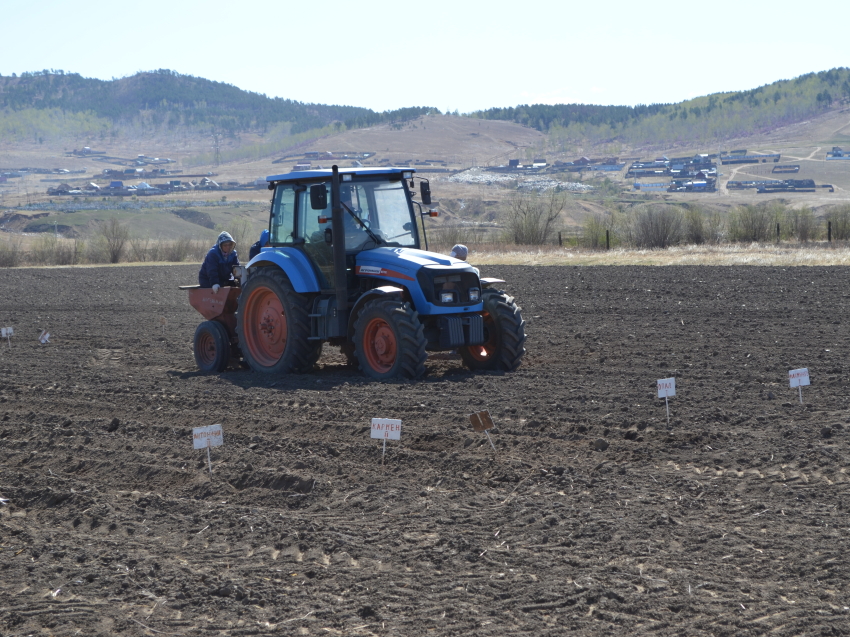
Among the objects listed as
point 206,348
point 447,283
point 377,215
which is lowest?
point 206,348

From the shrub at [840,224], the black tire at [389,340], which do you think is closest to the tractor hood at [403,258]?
the black tire at [389,340]

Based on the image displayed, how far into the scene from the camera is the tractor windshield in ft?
34.9

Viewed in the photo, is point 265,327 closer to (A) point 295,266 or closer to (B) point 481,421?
(A) point 295,266

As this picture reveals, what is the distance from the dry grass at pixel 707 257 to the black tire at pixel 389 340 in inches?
733

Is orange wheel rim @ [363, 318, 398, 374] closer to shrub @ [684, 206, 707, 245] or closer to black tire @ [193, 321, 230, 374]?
black tire @ [193, 321, 230, 374]

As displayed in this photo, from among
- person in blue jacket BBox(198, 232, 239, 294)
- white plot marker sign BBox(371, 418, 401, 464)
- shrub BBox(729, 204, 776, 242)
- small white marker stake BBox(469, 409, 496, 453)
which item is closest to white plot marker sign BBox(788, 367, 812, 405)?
small white marker stake BBox(469, 409, 496, 453)

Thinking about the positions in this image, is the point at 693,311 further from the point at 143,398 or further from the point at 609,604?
the point at 609,604

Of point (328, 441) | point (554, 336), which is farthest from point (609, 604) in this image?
point (554, 336)

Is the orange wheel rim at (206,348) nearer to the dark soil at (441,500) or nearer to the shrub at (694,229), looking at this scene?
the dark soil at (441,500)

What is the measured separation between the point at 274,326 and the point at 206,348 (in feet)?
4.32

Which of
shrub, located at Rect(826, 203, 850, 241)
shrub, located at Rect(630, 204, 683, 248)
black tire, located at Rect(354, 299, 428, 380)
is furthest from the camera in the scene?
shrub, located at Rect(630, 204, 683, 248)

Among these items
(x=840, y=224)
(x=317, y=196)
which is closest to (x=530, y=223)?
(x=840, y=224)

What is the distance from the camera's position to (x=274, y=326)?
37.4 ft

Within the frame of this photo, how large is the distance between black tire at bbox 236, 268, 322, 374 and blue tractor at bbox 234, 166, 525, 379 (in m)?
0.01
